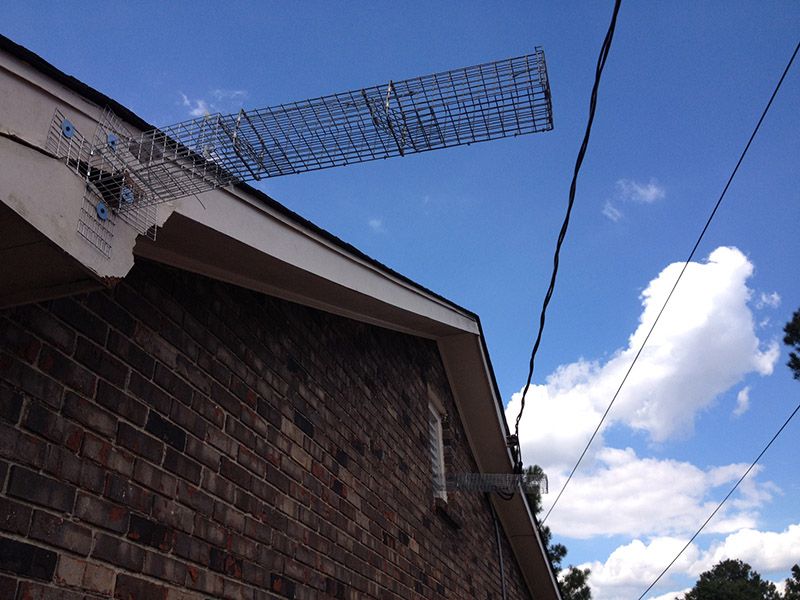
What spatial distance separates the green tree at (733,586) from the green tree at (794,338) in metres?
43.4

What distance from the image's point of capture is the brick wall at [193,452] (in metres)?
2.16

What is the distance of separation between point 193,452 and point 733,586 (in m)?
58.0

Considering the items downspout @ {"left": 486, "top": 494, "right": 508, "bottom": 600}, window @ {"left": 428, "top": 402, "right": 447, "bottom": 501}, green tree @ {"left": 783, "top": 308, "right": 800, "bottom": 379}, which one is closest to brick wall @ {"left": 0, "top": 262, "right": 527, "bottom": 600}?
window @ {"left": 428, "top": 402, "right": 447, "bottom": 501}

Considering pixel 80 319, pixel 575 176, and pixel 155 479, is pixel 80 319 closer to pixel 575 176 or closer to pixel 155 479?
pixel 155 479

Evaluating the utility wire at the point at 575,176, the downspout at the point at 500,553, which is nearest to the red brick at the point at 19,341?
the utility wire at the point at 575,176

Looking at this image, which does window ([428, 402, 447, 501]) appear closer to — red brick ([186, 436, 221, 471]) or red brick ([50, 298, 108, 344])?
red brick ([186, 436, 221, 471])

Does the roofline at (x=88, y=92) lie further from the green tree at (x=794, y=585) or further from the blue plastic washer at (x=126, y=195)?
the green tree at (x=794, y=585)

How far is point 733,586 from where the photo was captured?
50719 mm

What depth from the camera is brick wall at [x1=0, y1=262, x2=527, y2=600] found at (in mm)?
2160

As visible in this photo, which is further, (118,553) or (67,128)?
(118,553)

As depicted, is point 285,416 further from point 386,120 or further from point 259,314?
point 386,120

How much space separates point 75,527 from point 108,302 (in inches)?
32.5

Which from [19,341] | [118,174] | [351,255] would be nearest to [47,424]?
[19,341]

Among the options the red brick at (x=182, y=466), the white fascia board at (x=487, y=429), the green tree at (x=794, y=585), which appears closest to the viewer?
the red brick at (x=182, y=466)
